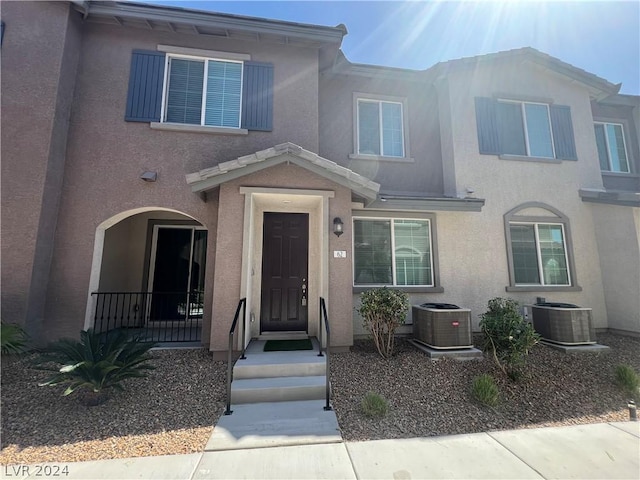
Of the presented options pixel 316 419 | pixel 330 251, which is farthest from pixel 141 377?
pixel 330 251

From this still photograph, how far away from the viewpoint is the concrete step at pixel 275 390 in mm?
4551

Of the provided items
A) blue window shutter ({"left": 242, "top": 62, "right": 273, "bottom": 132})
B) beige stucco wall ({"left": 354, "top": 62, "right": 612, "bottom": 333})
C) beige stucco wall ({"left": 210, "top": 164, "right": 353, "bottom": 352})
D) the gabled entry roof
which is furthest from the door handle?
blue window shutter ({"left": 242, "top": 62, "right": 273, "bottom": 132})

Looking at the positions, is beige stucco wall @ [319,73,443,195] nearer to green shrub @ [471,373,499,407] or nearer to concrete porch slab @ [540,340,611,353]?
concrete porch slab @ [540,340,611,353]

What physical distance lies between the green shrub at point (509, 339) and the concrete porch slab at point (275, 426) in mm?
3425

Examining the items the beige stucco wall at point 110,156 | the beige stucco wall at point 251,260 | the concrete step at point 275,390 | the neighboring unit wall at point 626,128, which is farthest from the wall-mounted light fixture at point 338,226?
the neighboring unit wall at point 626,128

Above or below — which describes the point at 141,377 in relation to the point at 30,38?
below

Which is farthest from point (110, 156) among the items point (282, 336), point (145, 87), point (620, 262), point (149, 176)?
point (620, 262)

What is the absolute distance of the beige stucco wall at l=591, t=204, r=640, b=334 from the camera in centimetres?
770

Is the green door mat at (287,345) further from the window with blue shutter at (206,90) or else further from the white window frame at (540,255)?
the white window frame at (540,255)

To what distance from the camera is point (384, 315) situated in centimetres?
596

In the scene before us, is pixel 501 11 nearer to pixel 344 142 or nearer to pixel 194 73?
pixel 344 142

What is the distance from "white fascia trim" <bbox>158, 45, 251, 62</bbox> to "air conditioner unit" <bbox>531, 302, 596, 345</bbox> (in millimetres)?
→ 9808

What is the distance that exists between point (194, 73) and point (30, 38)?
11.1 ft

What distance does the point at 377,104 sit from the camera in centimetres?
888
